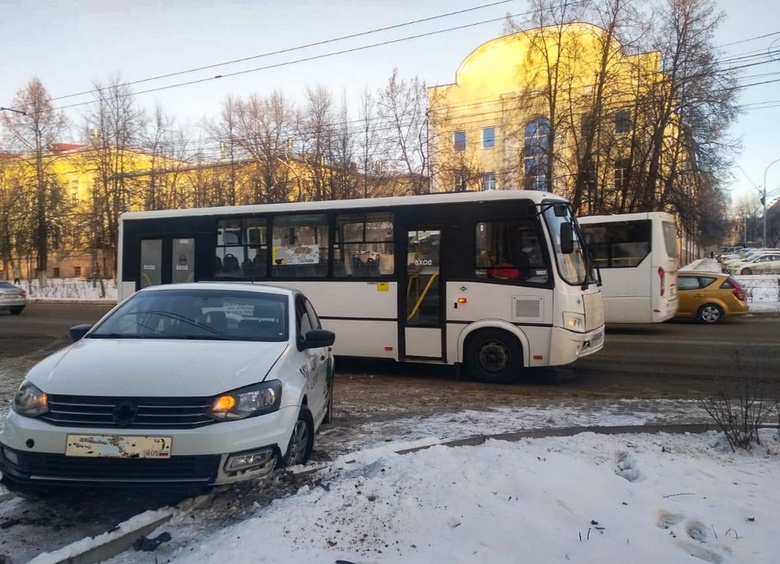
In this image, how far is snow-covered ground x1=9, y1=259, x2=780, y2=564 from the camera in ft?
10.7

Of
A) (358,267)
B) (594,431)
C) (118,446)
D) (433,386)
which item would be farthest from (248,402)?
(358,267)

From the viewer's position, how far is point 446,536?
135 inches

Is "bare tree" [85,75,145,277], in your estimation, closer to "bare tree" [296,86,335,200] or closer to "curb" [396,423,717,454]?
"bare tree" [296,86,335,200]

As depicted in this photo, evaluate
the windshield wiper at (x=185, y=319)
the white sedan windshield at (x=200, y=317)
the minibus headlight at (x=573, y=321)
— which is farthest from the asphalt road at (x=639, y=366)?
the windshield wiper at (x=185, y=319)

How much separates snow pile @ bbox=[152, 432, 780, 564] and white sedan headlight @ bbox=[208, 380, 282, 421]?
2.03 ft

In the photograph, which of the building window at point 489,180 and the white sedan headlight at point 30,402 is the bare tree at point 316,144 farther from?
the white sedan headlight at point 30,402

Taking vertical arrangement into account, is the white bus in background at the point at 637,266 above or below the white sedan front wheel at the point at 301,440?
above

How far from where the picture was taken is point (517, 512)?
3.67 meters

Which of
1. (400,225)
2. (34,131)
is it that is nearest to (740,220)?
(34,131)

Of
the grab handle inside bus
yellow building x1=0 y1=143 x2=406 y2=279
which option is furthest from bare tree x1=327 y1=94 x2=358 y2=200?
the grab handle inside bus

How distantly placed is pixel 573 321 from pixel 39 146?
1674 inches

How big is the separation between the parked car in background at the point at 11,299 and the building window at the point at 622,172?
24.6m

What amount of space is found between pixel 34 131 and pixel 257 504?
1758 inches

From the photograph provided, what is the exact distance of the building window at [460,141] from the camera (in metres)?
32.8
